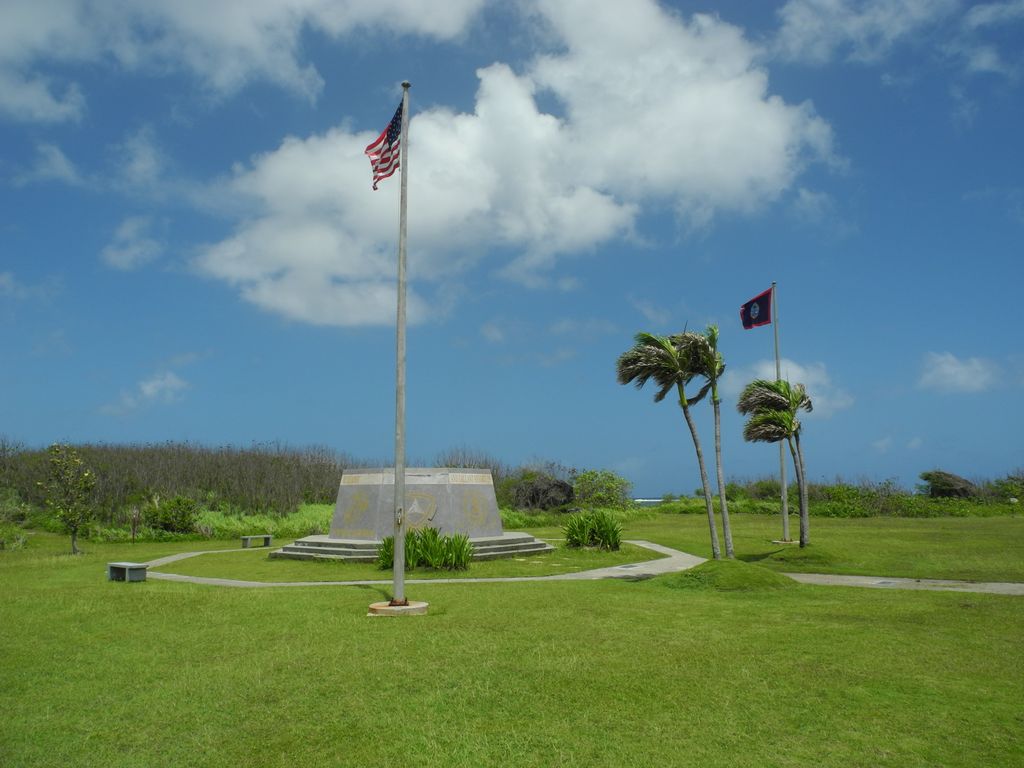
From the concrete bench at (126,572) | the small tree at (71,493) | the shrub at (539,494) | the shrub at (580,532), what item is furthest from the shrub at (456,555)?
the shrub at (539,494)

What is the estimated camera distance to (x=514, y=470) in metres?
46.2

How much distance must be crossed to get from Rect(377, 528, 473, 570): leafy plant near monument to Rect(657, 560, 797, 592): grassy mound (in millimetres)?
5018

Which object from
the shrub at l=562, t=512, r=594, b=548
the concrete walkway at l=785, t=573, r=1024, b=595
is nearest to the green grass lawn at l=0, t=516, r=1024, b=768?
the concrete walkway at l=785, t=573, r=1024, b=595

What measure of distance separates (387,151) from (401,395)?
464 centimetres

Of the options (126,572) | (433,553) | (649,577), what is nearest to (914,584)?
(649,577)

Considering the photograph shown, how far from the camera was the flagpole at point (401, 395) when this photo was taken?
37.3 feet

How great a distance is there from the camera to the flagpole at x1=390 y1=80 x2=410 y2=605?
11.4 meters

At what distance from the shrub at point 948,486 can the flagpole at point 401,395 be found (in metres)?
39.4

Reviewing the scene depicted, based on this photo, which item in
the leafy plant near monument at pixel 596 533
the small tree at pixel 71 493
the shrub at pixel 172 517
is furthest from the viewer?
the shrub at pixel 172 517

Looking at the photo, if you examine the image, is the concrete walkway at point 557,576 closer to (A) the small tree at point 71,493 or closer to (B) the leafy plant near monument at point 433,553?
(B) the leafy plant near monument at point 433,553

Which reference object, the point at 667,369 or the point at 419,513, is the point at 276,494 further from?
the point at 667,369

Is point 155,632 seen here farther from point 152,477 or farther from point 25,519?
point 152,477

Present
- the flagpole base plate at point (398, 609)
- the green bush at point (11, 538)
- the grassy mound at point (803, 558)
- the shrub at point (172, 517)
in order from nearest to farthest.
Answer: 1. the flagpole base plate at point (398, 609)
2. the grassy mound at point (803, 558)
3. the green bush at point (11, 538)
4. the shrub at point (172, 517)

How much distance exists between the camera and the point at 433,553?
1756 cm
